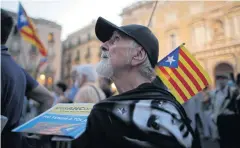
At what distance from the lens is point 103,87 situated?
375cm

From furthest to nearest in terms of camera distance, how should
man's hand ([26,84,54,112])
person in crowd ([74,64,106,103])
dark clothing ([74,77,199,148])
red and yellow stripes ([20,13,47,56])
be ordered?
red and yellow stripes ([20,13,47,56]), person in crowd ([74,64,106,103]), man's hand ([26,84,54,112]), dark clothing ([74,77,199,148])

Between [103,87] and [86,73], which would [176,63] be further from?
[103,87]

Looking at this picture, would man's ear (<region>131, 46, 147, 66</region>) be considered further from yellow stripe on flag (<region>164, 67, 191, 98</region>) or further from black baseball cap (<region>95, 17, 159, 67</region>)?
yellow stripe on flag (<region>164, 67, 191, 98</region>)

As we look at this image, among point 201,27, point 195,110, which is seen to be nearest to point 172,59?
point 201,27

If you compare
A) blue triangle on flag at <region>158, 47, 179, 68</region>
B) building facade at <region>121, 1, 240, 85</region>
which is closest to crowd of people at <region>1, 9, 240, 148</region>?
blue triangle on flag at <region>158, 47, 179, 68</region>

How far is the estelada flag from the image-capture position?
154 cm

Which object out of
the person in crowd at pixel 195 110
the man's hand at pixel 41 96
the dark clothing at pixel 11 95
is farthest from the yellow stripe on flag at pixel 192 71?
the person in crowd at pixel 195 110

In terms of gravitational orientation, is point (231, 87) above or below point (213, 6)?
below

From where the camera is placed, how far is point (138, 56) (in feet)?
3.45

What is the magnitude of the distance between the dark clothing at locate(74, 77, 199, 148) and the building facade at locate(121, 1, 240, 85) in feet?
Answer: 3.73

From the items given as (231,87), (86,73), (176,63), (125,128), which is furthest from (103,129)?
(231,87)

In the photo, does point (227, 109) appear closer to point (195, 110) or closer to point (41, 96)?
point (195, 110)

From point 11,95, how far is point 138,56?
93 cm

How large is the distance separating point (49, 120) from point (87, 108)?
0.60 ft
